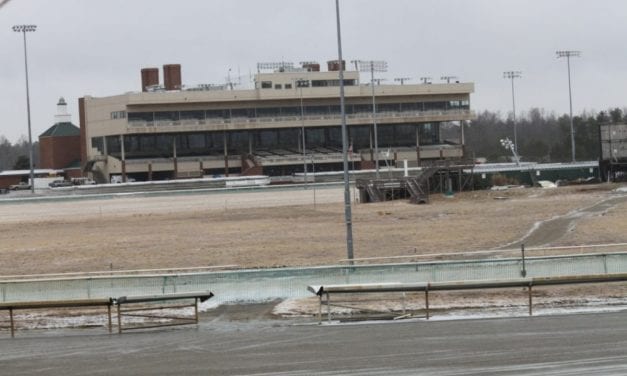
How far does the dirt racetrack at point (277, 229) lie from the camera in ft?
131

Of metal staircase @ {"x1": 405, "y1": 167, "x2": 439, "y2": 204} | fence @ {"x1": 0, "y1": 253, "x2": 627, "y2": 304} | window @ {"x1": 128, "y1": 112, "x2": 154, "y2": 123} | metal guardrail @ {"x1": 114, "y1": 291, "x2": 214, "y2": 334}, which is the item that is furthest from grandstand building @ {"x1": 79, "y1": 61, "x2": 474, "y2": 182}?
metal guardrail @ {"x1": 114, "y1": 291, "x2": 214, "y2": 334}

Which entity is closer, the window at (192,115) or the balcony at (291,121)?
the balcony at (291,121)

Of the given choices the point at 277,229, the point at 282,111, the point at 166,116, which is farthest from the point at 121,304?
the point at 282,111

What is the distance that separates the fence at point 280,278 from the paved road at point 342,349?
10.6ft

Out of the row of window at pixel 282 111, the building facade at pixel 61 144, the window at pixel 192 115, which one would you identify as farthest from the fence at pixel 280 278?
the building facade at pixel 61 144

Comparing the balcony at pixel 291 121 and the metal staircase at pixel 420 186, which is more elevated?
the balcony at pixel 291 121

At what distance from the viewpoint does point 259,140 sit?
141 m

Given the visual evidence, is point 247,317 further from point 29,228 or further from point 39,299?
point 29,228

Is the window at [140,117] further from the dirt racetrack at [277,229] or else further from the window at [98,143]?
the dirt racetrack at [277,229]

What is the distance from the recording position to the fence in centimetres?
2222

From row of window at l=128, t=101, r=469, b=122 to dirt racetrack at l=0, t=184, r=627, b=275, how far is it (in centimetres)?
4540

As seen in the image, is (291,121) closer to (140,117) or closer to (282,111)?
(282,111)

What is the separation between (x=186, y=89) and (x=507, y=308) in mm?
121807

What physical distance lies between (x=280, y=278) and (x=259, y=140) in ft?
390
